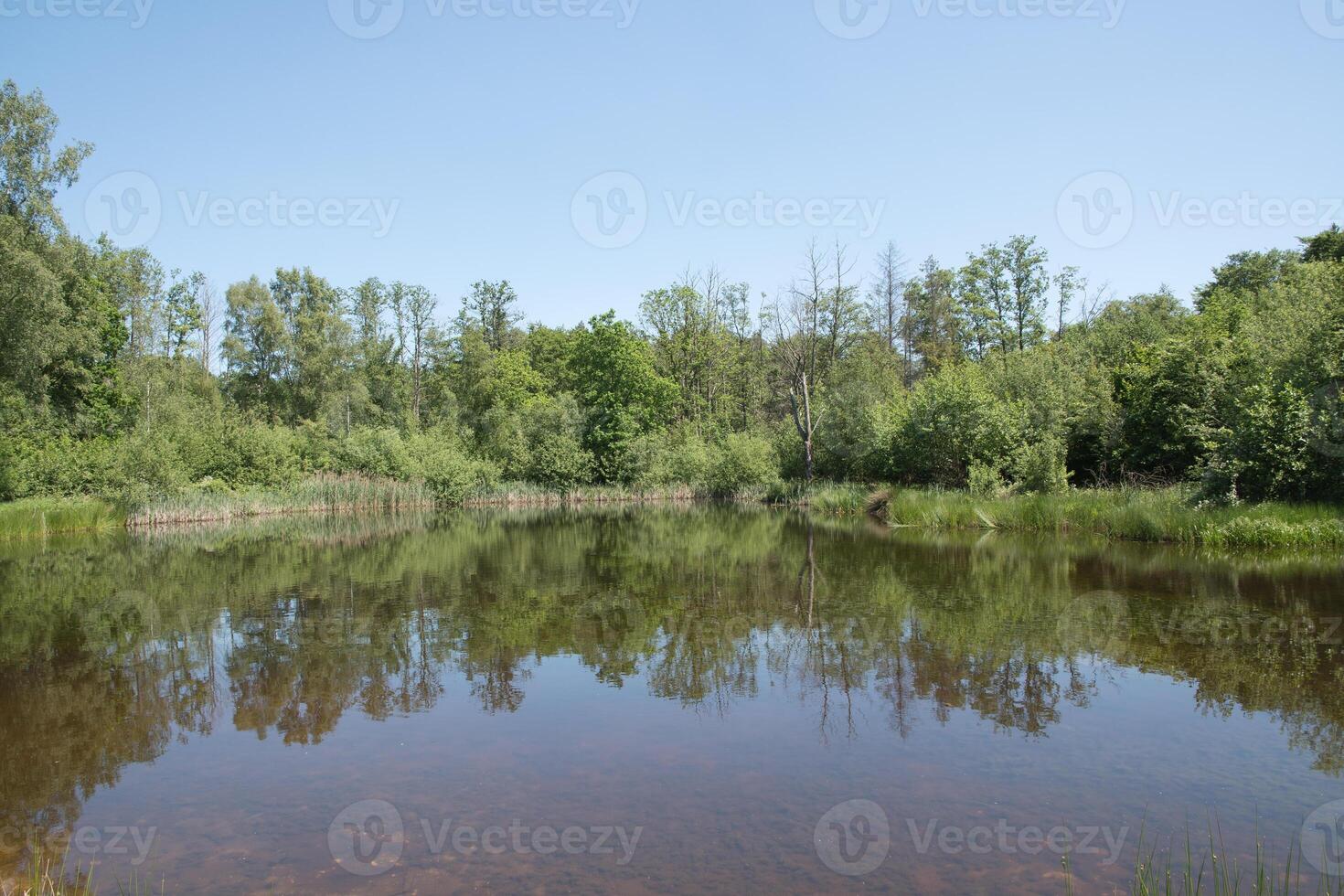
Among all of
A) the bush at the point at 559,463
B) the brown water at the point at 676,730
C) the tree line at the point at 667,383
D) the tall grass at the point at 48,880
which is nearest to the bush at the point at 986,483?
the tree line at the point at 667,383

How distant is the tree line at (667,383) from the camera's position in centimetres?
2164

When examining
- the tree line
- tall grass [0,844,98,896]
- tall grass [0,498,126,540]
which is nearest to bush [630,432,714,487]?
the tree line

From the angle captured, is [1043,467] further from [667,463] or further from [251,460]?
[251,460]

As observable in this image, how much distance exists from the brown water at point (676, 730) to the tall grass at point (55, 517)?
1253cm

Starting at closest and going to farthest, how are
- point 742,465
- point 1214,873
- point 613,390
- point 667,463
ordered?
point 1214,873 < point 742,465 < point 667,463 < point 613,390

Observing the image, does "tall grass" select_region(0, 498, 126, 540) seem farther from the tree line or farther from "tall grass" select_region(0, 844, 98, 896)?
"tall grass" select_region(0, 844, 98, 896)

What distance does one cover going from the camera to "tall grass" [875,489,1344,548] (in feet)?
52.5

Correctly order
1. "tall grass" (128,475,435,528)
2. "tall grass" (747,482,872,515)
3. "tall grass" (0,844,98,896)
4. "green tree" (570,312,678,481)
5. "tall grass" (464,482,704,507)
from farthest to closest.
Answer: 1. "green tree" (570,312,678,481)
2. "tall grass" (464,482,704,507)
3. "tall grass" (747,482,872,515)
4. "tall grass" (128,475,435,528)
5. "tall grass" (0,844,98,896)

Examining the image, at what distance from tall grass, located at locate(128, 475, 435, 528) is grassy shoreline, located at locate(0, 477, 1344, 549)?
4 centimetres

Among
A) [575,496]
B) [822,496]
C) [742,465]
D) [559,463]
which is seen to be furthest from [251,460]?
[822,496]

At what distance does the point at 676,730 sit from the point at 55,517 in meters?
26.4

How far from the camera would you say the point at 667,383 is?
151 ft

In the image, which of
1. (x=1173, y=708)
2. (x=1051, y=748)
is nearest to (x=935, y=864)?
(x=1051, y=748)

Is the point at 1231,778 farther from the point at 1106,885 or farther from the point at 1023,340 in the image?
the point at 1023,340
